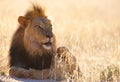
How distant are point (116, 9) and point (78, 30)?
40.0 ft

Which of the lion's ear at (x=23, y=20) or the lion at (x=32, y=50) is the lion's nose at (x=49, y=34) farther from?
the lion's ear at (x=23, y=20)

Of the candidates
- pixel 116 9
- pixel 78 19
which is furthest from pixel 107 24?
pixel 116 9

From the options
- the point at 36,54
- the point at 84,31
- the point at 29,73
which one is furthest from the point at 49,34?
the point at 84,31

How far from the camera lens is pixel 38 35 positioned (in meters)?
Result: 10.1

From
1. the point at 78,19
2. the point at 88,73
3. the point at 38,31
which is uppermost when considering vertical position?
the point at 78,19

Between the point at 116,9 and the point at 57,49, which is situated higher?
the point at 116,9

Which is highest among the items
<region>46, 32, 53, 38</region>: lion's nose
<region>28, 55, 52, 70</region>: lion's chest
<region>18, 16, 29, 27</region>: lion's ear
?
<region>18, 16, 29, 27</region>: lion's ear

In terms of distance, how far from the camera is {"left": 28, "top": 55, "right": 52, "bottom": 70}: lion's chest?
10273 mm

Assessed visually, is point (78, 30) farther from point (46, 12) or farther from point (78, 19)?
point (46, 12)

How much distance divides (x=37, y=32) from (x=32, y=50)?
0.33m

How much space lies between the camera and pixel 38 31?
10125 millimetres

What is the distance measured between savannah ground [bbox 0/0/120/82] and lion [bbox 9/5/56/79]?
0.49m

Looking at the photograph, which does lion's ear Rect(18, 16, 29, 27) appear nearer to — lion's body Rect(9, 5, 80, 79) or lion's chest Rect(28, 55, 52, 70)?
lion's body Rect(9, 5, 80, 79)

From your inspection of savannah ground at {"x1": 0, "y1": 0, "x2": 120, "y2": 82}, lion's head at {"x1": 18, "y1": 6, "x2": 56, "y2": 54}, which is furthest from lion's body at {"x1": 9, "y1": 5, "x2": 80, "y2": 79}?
savannah ground at {"x1": 0, "y1": 0, "x2": 120, "y2": 82}
